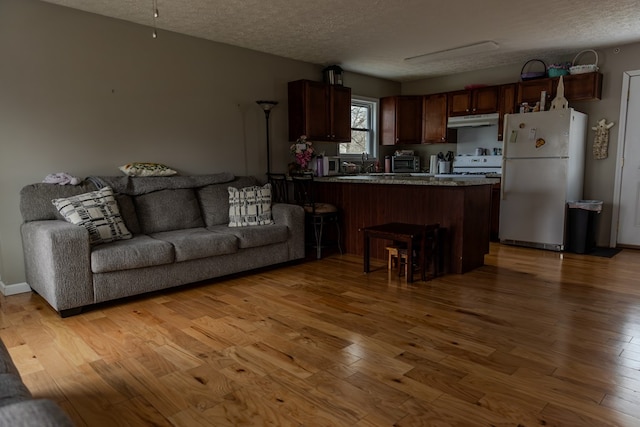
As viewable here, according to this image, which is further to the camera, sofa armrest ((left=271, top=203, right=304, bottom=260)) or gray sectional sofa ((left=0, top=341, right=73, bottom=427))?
sofa armrest ((left=271, top=203, right=304, bottom=260))

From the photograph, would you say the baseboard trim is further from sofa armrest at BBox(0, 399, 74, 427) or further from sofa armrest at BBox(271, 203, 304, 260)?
sofa armrest at BBox(0, 399, 74, 427)

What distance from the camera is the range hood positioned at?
18.5 ft

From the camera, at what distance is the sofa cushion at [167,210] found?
373cm

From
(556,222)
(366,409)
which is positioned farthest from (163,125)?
(556,222)

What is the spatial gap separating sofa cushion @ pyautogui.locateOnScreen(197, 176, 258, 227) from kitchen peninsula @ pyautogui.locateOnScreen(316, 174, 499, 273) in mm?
1239

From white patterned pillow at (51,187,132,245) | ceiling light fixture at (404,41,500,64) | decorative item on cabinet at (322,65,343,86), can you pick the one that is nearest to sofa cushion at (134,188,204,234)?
white patterned pillow at (51,187,132,245)

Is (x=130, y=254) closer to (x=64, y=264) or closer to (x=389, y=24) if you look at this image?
(x=64, y=264)

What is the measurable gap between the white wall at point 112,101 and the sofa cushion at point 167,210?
0.43 metres

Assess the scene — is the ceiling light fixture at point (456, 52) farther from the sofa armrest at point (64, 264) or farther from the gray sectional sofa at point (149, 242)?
the sofa armrest at point (64, 264)

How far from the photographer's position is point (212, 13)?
11.9ft

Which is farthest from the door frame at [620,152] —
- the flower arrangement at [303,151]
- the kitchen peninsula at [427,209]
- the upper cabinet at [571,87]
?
the flower arrangement at [303,151]

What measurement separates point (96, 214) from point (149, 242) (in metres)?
0.45

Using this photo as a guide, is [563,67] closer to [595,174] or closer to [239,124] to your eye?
[595,174]

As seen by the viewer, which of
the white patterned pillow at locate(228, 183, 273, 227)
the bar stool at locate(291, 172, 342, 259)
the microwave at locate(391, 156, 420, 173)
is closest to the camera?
the white patterned pillow at locate(228, 183, 273, 227)
